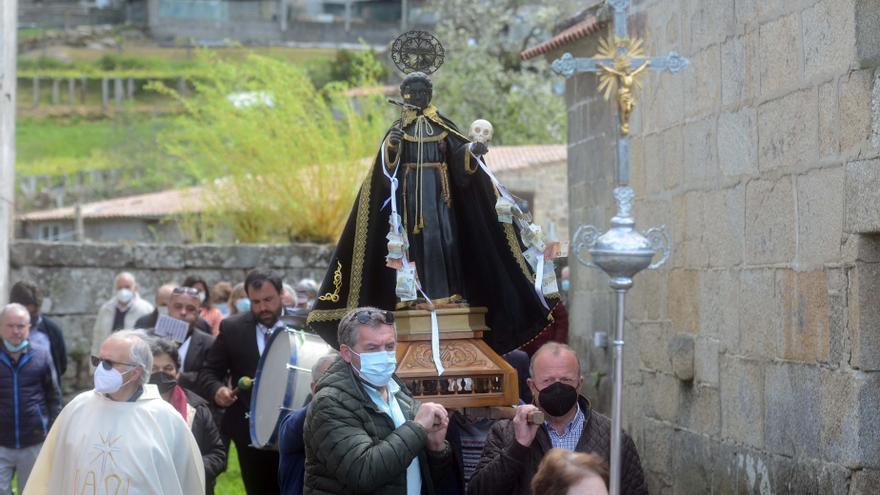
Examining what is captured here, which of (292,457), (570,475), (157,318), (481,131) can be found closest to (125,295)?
(157,318)

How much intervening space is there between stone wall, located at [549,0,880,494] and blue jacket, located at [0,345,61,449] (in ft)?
13.3

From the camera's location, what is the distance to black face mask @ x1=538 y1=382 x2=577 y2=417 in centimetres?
611

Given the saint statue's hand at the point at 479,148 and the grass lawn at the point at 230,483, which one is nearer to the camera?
the saint statue's hand at the point at 479,148

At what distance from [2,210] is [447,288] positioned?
8.20m

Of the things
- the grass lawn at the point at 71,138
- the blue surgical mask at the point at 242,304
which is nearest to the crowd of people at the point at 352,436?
the blue surgical mask at the point at 242,304

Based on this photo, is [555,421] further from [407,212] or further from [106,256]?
[106,256]

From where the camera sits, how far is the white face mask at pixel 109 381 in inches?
266

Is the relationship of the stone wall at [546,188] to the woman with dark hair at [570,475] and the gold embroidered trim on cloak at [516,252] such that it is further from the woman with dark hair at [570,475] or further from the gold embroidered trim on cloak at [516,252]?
the woman with dark hair at [570,475]

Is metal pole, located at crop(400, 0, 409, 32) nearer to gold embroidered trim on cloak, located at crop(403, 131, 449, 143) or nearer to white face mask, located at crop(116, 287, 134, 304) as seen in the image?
white face mask, located at crop(116, 287, 134, 304)

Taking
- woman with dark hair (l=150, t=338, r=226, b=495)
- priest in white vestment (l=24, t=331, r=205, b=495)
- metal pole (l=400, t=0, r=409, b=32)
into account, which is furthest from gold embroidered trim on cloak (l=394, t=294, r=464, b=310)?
metal pole (l=400, t=0, r=409, b=32)

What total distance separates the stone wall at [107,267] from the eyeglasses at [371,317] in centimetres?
1069

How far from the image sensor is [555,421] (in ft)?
20.3

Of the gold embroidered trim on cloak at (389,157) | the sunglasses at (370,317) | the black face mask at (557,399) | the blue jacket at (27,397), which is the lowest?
the blue jacket at (27,397)

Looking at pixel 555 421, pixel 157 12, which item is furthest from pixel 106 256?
pixel 157 12
